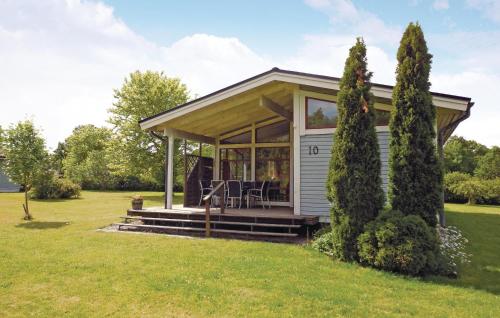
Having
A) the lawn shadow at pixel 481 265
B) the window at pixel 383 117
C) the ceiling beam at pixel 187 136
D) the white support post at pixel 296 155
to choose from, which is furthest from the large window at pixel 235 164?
the lawn shadow at pixel 481 265

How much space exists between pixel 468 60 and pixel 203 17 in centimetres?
707

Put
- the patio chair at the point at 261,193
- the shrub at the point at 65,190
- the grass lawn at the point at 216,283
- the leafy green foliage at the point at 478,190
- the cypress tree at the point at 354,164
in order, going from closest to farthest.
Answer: the grass lawn at the point at 216,283, the cypress tree at the point at 354,164, the patio chair at the point at 261,193, the leafy green foliage at the point at 478,190, the shrub at the point at 65,190

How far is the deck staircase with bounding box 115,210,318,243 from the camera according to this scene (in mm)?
7852

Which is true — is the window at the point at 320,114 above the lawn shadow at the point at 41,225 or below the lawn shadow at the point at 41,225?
above

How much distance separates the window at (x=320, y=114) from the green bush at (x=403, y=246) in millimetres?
3331

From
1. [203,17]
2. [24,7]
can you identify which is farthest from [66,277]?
[203,17]

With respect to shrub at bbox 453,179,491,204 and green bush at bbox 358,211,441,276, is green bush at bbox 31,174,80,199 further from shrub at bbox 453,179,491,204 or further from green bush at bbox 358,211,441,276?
shrub at bbox 453,179,491,204

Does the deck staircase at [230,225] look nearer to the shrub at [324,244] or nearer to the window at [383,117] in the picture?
the shrub at [324,244]

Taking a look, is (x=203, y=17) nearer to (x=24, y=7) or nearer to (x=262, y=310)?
(x=24, y=7)

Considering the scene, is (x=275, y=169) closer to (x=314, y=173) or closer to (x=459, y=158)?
(x=314, y=173)

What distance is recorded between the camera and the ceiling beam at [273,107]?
8805 millimetres

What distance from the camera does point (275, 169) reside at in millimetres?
11523

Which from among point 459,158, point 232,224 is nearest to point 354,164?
point 232,224

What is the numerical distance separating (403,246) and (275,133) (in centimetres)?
709
